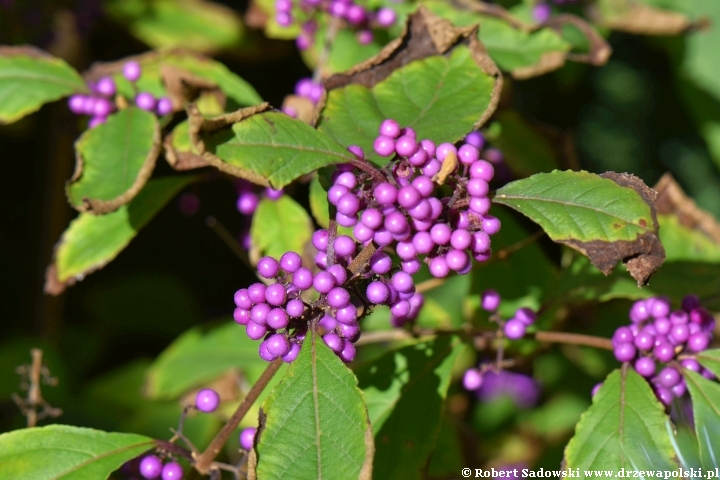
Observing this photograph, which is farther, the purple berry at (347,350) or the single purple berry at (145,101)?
the single purple berry at (145,101)

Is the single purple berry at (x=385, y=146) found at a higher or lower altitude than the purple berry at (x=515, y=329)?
higher

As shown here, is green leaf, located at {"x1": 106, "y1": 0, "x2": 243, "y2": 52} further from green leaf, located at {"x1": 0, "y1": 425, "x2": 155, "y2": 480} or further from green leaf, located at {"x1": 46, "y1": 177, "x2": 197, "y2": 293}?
green leaf, located at {"x1": 0, "y1": 425, "x2": 155, "y2": 480}

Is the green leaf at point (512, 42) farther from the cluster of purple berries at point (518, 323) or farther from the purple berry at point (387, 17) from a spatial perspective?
the cluster of purple berries at point (518, 323)

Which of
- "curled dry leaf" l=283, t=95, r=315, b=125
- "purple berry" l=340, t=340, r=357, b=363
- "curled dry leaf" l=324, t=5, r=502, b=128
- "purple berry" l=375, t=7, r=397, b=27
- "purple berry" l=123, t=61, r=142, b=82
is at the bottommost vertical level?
"purple berry" l=340, t=340, r=357, b=363

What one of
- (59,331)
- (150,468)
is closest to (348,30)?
(150,468)

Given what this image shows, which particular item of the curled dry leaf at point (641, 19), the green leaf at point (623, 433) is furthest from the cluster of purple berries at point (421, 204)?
the curled dry leaf at point (641, 19)

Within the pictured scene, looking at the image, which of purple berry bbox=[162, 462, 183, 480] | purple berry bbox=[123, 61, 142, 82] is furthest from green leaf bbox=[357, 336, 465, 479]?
purple berry bbox=[123, 61, 142, 82]

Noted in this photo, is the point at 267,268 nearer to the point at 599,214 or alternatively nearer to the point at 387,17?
the point at 599,214
